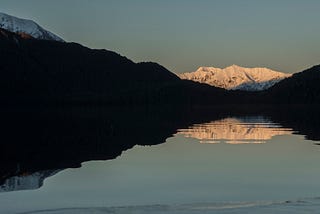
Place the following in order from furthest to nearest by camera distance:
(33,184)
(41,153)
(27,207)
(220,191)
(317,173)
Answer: (41,153)
(317,173)
(33,184)
(220,191)
(27,207)

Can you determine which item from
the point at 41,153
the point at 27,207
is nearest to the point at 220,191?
the point at 27,207

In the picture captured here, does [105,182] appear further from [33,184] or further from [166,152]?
[166,152]

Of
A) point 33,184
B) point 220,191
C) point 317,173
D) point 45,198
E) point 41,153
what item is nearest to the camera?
point 45,198

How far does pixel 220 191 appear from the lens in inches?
1057

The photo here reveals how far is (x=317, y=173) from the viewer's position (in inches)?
1297

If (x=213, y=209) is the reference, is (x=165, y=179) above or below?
below

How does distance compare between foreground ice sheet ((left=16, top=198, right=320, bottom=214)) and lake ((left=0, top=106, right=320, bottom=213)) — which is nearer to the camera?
foreground ice sheet ((left=16, top=198, right=320, bottom=214))

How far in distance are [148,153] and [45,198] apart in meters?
22.1

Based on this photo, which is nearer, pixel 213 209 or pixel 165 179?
pixel 213 209

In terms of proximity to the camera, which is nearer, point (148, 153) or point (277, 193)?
point (277, 193)

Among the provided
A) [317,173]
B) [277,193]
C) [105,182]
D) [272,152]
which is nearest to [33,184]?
[105,182]

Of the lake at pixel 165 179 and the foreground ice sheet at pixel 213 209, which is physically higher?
the foreground ice sheet at pixel 213 209

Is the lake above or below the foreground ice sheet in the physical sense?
below

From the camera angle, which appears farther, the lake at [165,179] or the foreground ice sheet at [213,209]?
the lake at [165,179]
